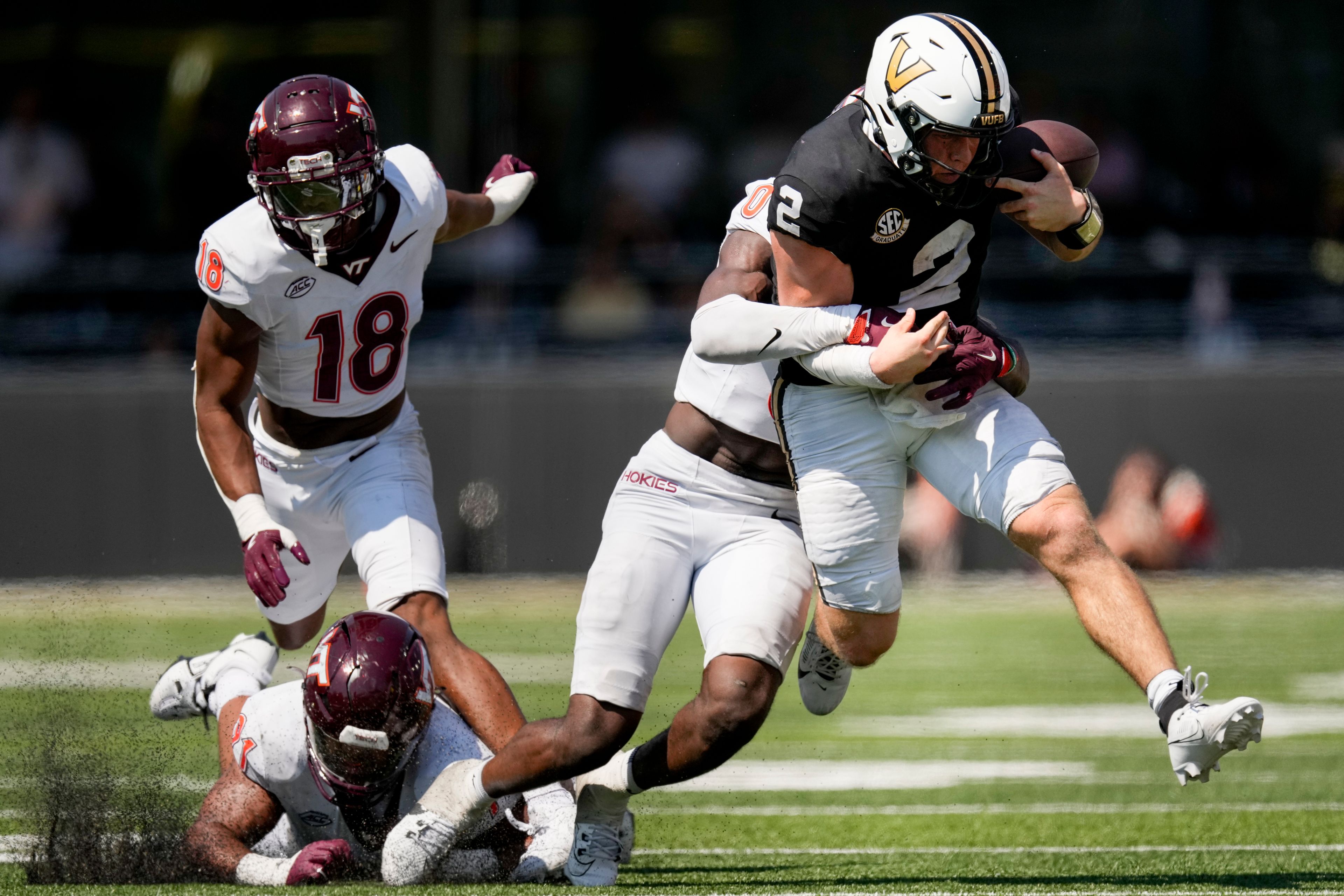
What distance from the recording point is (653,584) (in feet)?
14.7

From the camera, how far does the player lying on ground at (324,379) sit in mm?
4957

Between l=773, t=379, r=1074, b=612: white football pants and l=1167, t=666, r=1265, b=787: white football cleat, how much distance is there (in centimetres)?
70

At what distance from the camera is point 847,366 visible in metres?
4.09

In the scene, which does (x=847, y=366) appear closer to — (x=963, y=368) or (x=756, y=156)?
(x=963, y=368)

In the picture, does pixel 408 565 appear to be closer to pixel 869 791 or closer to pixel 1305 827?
pixel 869 791

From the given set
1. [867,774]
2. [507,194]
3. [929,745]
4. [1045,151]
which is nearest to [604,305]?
[929,745]

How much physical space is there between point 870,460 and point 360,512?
176 centimetres

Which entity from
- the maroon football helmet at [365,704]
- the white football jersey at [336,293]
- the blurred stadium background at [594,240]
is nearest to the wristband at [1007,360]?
the maroon football helmet at [365,704]

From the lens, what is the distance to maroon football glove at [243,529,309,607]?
464cm

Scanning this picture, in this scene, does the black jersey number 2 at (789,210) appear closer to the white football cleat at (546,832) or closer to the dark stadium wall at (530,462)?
the white football cleat at (546,832)

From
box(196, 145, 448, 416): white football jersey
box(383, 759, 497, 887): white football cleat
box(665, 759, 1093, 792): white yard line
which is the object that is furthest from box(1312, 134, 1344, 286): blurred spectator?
box(383, 759, 497, 887): white football cleat

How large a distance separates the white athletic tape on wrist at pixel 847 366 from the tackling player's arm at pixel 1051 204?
60 cm

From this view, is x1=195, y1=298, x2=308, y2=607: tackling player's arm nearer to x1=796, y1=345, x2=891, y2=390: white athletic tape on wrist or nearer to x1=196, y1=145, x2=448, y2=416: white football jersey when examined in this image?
x1=196, y1=145, x2=448, y2=416: white football jersey

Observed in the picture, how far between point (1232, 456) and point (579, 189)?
516 centimetres
